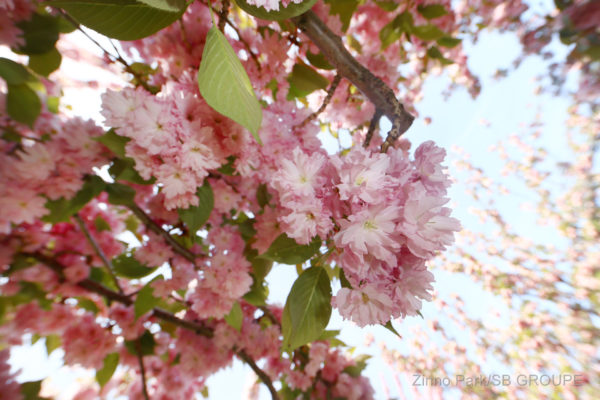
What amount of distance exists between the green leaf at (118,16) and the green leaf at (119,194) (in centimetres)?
45

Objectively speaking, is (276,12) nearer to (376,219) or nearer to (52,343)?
(376,219)

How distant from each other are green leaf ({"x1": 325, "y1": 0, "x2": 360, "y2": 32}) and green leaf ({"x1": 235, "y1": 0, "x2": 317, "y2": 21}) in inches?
15.7

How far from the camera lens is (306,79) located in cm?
70

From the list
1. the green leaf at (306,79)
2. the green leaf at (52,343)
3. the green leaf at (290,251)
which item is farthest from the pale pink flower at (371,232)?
the green leaf at (52,343)

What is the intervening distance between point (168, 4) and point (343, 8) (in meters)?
0.56

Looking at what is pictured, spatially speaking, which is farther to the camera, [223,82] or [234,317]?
[234,317]

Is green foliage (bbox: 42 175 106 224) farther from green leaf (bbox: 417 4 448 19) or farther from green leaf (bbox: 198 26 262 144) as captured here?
green leaf (bbox: 417 4 448 19)

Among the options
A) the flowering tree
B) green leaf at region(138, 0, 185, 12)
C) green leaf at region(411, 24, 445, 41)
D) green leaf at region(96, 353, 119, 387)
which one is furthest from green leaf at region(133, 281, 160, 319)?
green leaf at region(411, 24, 445, 41)

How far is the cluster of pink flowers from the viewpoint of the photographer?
0.30m

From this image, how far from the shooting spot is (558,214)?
323 centimetres

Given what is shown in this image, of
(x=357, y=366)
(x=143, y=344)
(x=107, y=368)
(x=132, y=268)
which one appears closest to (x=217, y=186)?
(x=132, y=268)

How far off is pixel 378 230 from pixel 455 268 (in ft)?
12.5

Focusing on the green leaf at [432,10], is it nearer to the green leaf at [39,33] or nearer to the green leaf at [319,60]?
the green leaf at [319,60]

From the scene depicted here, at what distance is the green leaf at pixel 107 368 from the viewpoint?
3.01 feet
